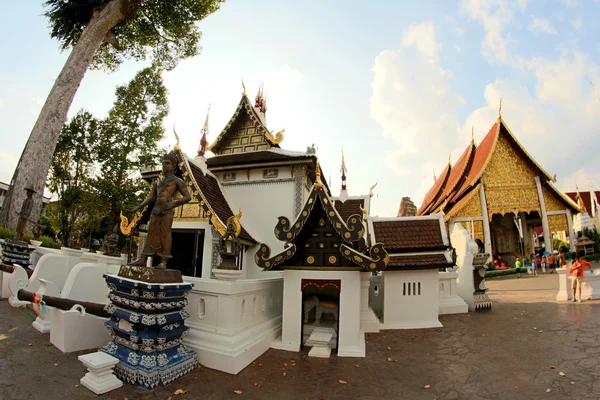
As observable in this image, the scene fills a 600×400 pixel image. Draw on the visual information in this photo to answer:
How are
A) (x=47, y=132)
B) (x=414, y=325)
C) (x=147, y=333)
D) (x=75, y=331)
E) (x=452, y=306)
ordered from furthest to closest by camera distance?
(x=47, y=132) < (x=452, y=306) < (x=414, y=325) < (x=75, y=331) < (x=147, y=333)

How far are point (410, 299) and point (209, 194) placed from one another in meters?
7.22

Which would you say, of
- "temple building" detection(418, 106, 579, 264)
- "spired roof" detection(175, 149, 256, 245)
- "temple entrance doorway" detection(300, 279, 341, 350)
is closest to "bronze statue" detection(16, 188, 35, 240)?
"spired roof" detection(175, 149, 256, 245)

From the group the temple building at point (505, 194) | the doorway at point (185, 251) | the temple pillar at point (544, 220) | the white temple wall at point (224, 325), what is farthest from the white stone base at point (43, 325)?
the temple pillar at point (544, 220)

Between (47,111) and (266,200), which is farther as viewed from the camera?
(47,111)

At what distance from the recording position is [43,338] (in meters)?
5.48

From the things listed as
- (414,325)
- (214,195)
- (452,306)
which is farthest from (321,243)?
(452,306)

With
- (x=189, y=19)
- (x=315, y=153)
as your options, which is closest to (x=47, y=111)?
(x=189, y=19)

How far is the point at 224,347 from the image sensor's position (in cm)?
498

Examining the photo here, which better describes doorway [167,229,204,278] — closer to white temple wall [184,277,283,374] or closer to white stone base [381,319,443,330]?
white temple wall [184,277,283,374]

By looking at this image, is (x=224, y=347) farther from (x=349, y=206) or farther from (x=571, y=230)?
(x=571, y=230)

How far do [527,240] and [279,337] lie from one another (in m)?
33.1

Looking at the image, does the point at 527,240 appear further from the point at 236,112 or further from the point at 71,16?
the point at 71,16

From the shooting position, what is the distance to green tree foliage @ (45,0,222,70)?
712 inches

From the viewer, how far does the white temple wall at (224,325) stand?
4953 mm
